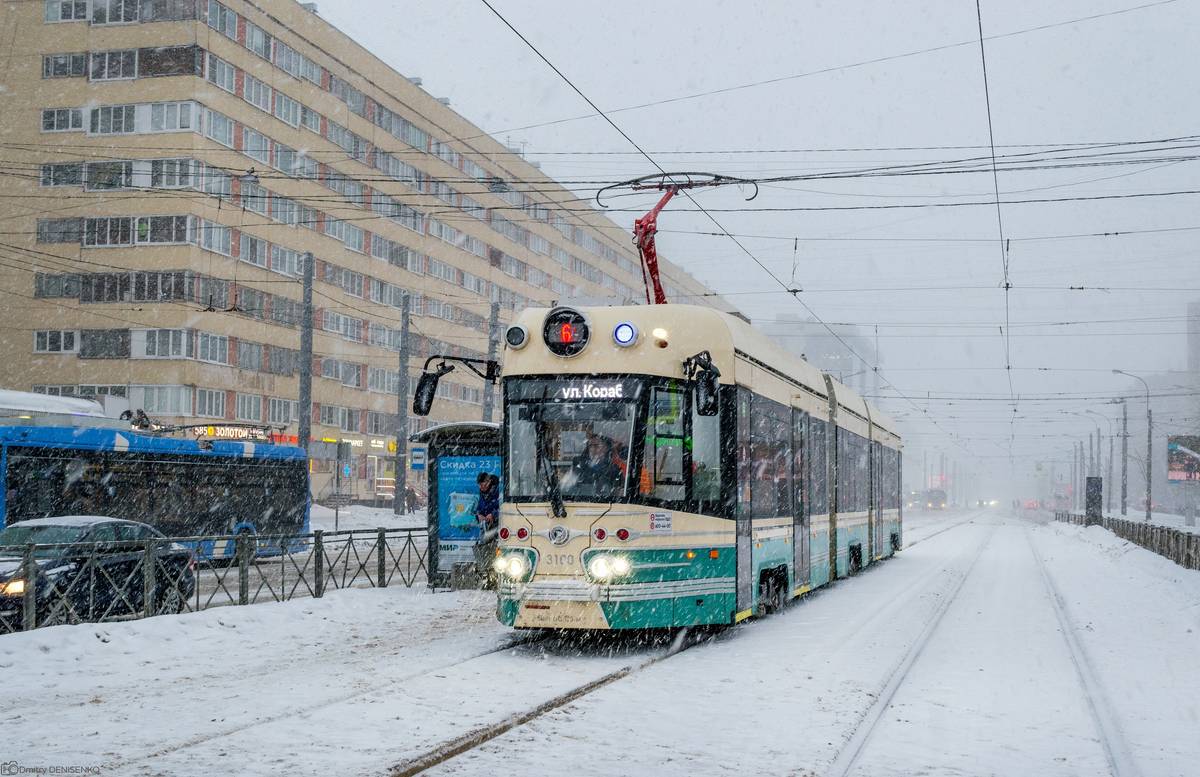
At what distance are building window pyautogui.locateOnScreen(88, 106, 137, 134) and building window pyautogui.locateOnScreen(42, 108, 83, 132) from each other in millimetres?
763

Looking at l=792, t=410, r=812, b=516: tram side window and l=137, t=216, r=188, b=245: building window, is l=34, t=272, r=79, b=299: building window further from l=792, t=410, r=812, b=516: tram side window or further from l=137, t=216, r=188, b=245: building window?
l=792, t=410, r=812, b=516: tram side window

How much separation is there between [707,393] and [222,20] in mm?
42221

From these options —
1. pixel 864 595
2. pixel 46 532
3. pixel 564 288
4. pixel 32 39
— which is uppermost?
pixel 32 39

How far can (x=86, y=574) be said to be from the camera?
12.3 m

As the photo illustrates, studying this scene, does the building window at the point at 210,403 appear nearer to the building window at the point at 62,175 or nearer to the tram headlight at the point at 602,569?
the building window at the point at 62,175

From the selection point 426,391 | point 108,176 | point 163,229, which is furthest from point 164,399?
point 426,391

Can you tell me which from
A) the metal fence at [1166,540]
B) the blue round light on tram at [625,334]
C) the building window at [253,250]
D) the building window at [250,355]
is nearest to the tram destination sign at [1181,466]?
the metal fence at [1166,540]

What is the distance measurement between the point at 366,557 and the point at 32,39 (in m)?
39.6

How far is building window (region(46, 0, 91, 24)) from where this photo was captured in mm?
46281

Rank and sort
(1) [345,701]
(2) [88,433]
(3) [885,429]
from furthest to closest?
(3) [885,429], (2) [88,433], (1) [345,701]

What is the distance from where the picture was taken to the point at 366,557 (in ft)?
57.8

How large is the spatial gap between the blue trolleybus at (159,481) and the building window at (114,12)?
26762mm

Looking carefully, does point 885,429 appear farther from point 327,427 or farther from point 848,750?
point 327,427

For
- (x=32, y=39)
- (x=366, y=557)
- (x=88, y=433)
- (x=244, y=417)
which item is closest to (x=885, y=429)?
(x=366, y=557)
